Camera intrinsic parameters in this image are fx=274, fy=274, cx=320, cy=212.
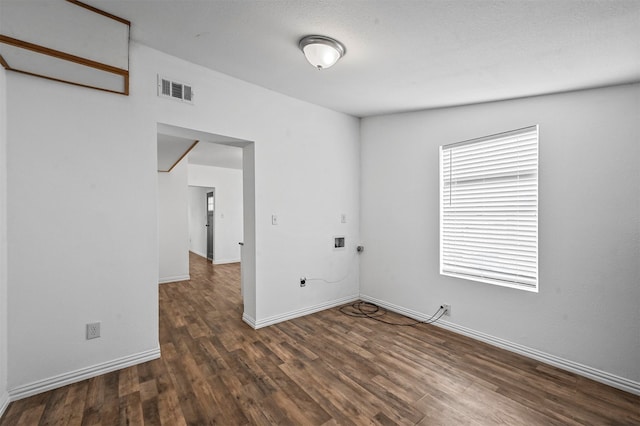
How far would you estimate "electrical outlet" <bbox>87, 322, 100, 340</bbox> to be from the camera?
2.18 meters

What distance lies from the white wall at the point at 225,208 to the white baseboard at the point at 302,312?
4.40 meters

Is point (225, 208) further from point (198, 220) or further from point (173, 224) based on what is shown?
point (173, 224)

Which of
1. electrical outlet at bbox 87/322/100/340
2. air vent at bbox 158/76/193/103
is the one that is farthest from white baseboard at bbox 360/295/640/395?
air vent at bbox 158/76/193/103

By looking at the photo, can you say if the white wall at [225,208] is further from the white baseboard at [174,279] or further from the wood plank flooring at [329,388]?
the wood plank flooring at [329,388]

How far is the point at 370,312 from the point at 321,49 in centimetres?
312

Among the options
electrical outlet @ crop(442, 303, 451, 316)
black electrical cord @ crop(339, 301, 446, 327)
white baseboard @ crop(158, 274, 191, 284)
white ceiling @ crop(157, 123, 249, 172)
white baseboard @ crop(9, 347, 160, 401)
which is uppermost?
white ceiling @ crop(157, 123, 249, 172)

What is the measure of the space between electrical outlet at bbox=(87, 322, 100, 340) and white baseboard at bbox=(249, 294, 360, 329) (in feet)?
4.72

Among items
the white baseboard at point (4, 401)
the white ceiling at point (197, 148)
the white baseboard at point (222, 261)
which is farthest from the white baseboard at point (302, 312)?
the white baseboard at point (222, 261)

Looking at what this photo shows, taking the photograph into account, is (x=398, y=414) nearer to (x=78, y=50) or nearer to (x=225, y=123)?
(x=225, y=123)

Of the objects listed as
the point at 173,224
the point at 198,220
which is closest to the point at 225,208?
the point at 198,220

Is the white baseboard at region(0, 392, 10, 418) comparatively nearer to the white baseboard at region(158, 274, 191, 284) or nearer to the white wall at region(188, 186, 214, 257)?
the white baseboard at region(158, 274, 191, 284)

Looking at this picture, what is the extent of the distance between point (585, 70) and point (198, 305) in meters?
4.83

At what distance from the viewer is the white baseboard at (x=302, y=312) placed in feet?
10.5

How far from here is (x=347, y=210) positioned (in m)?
4.09
